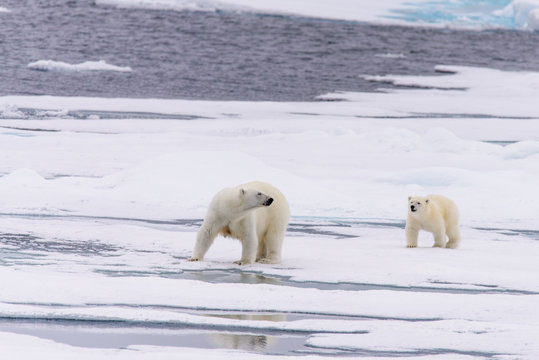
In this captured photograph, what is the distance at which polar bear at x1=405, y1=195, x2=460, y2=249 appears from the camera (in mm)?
7346

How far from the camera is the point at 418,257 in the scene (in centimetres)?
686

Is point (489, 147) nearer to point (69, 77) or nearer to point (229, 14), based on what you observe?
point (69, 77)

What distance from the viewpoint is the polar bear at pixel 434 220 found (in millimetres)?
7346

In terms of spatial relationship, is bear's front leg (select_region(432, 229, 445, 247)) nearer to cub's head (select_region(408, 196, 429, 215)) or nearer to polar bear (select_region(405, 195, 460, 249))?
polar bear (select_region(405, 195, 460, 249))

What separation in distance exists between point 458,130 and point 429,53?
19111 mm

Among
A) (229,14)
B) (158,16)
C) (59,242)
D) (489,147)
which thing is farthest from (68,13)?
(59,242)

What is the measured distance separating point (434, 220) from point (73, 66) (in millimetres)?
21114

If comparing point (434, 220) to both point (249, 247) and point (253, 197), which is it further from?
point (253, 197)

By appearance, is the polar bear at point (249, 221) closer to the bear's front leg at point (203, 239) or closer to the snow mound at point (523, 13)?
the bear's front leg at point (203, 239)

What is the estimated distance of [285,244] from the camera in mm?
7473

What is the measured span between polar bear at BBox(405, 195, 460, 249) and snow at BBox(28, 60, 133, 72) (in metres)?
20.8

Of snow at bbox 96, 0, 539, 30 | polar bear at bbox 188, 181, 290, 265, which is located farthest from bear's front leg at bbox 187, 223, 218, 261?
snow at bbox 96, 0, 539, 30

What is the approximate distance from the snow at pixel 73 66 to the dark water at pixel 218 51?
0.38 metres

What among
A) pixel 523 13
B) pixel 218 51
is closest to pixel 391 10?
pixel 523 13
